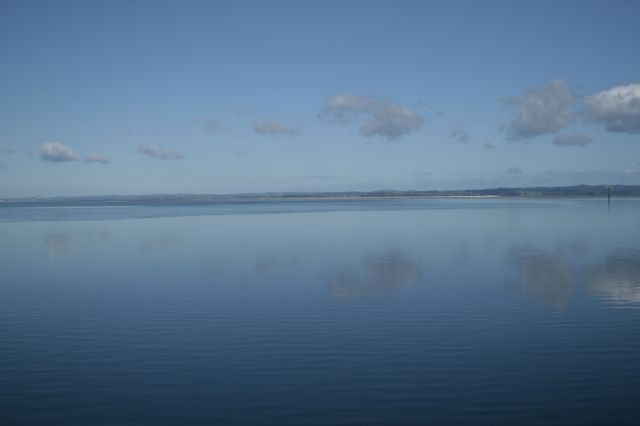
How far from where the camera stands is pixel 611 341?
10586 mm

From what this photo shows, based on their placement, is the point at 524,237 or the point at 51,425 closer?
the point at 51,425

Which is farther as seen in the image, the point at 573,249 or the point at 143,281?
the point at 573,249

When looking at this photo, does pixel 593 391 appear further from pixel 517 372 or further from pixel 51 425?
pixel 51 425

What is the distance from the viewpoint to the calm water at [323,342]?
25.5 ft

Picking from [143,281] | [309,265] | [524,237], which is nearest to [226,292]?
[143,281]

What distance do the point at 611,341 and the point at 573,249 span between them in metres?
16.4

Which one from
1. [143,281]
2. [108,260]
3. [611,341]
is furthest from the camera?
[108,260]

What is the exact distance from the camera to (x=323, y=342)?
424 inches

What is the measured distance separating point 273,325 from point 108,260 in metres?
13.9

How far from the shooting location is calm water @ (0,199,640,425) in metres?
7.76

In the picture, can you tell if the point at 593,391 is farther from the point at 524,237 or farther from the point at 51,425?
the point at 524,237

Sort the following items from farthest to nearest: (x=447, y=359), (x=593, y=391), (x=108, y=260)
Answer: (x=108, y=260), (x=447, y=359), (x=593, y=391)

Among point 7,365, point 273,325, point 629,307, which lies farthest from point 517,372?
point 7,365

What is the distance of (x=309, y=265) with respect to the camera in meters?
21.3
